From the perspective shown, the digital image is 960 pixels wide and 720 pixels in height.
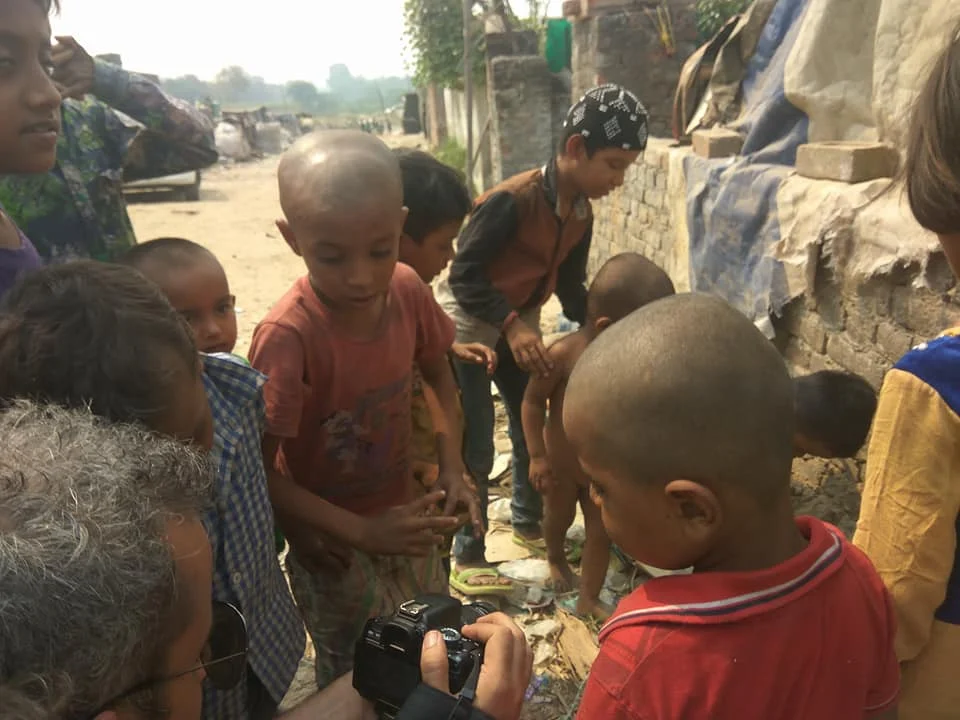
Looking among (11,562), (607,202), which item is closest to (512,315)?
(11,562)

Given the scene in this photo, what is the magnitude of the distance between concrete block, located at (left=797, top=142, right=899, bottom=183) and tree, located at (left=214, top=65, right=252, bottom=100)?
98229mm

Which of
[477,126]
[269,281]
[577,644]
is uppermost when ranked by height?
[477,126]

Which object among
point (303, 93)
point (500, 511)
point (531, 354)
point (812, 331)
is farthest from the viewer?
point (303, 93)

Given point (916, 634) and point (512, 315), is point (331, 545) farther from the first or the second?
point (512, 315)

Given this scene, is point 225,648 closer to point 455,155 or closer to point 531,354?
point 531,354

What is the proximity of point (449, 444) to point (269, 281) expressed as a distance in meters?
7.85

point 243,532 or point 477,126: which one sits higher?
point 477,126

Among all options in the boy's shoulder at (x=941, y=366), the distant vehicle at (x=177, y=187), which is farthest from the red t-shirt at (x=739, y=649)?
the distant vehicle at (x=177, y=187)

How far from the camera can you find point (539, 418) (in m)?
2.87

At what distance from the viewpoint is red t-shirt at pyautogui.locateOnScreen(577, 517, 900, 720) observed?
1.04 m

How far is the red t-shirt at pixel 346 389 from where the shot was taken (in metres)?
1.74

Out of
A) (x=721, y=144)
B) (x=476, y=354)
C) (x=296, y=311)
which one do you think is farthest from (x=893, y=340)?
(x=296, y=311)

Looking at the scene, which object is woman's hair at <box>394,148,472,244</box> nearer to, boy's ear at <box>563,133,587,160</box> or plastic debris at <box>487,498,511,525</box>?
boy's ear at <box>563,133,587,160</box>

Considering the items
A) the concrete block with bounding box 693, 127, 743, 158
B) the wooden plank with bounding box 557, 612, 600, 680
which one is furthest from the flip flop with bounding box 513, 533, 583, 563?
the concrete block with bounding box 693, 127, 743, 158
